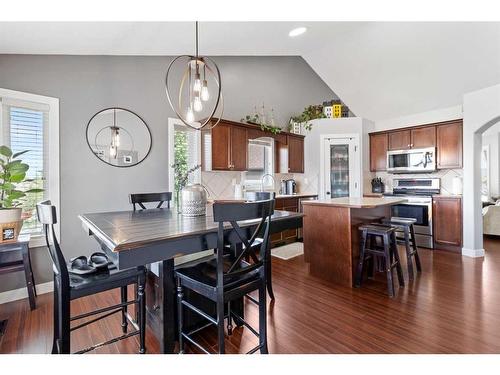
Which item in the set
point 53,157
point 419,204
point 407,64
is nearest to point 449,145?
point 419,204

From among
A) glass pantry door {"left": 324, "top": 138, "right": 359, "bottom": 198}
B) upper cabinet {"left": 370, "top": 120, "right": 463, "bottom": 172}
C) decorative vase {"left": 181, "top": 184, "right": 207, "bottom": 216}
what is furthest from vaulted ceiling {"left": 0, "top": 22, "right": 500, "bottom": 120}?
decorative vase {"left": 181, "top": 184, "right": 207, "bottom": 216}

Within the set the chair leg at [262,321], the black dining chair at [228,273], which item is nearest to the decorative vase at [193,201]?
the black dining chair at [228,273]

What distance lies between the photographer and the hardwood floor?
1.87m

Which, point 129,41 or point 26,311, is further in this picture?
point 129,41

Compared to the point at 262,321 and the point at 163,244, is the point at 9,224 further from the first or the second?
the point at 262,321

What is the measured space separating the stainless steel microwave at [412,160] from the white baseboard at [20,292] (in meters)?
5.68

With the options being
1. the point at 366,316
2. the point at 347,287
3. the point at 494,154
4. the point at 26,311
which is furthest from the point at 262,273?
the point at 494,154

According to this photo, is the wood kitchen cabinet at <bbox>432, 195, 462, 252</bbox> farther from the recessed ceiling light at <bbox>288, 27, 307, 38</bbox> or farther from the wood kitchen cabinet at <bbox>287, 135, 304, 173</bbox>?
the recessed ceiling light at <bbox>288, 27, 307, 38</bbox>

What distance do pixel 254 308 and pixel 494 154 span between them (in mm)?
7643

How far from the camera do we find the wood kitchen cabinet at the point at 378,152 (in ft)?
17.4

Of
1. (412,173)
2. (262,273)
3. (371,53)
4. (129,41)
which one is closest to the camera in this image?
(262,273)

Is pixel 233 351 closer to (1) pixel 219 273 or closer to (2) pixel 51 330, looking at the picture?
(1) pixel 219 273

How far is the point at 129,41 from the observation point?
2.84 meters

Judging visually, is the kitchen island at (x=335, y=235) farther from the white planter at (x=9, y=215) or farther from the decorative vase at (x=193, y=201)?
the white planter at (x=9, y=215)
